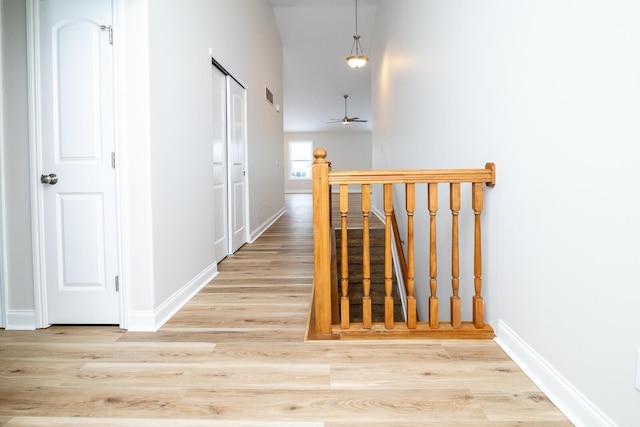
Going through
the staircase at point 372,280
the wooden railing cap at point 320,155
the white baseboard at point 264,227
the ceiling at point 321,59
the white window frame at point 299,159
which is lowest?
the staircase at point 372,280

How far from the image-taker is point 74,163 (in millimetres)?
2422

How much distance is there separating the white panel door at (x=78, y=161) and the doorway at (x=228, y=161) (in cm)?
153

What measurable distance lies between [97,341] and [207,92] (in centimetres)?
210

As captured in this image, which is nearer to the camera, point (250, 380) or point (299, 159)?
point (250, 380)

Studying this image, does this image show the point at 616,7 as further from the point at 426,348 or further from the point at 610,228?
the point at 426,348

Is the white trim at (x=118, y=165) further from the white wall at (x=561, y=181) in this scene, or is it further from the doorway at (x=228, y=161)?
the white wall at (x=561, y=181)

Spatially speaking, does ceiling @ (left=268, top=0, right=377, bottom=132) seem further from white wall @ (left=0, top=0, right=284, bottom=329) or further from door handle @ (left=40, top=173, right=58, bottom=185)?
door handle @ (left=40, top=173, right=58, bottom=185)

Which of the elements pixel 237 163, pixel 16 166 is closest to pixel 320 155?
pixel 16 166

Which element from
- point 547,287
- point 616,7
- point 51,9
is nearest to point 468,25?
point 616,7

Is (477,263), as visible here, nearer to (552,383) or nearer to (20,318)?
(552,383)

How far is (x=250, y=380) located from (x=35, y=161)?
1.70 metres

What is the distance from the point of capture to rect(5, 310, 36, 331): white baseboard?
8.07 feet

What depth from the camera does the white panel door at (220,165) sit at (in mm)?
3980

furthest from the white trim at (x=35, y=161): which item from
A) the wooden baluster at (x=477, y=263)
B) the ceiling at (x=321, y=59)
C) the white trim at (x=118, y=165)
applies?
the ceiling at (x=321, y=59)
